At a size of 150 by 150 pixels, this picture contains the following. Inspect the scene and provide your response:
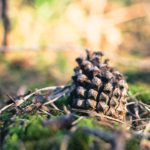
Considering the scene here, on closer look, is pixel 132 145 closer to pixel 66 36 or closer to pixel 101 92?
pixel 101 92

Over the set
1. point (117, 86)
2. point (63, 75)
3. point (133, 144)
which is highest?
A: point (117, 86)

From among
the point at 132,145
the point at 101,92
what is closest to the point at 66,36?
the point at 101,92

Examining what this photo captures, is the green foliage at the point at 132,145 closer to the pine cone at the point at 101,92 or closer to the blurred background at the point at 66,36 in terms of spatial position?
the pine cone at the point at 101,92

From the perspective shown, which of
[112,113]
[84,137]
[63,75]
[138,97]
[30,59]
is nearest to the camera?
[84,137]

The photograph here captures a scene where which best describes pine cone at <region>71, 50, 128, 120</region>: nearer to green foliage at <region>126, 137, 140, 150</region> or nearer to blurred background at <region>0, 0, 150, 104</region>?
green foliage at <region>126, 137, 140, 150</region>

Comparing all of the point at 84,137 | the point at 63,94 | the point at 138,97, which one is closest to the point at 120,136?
the point at 84,137

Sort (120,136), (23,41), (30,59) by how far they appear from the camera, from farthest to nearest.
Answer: (23,41) → (30,59) → (120,136)

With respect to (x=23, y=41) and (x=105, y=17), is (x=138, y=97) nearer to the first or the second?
(x=23, y=41)
